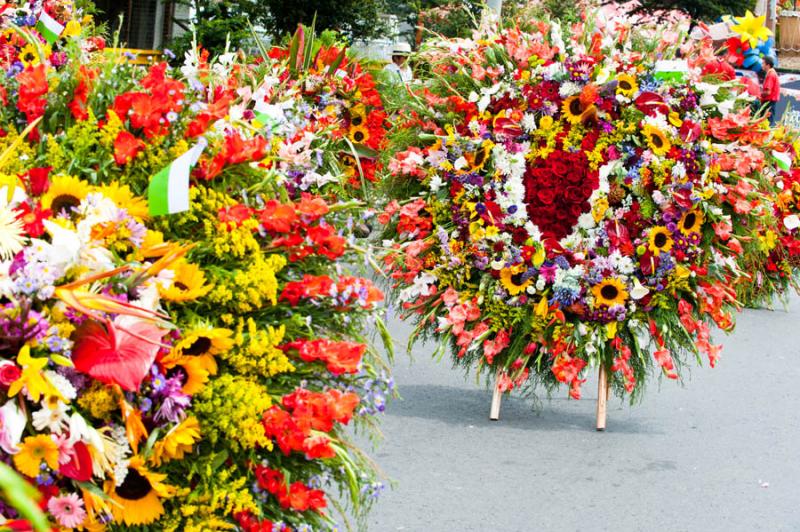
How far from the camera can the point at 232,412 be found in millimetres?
3262

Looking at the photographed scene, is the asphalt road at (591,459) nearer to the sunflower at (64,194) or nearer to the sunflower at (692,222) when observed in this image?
the sunflower at (692,222)

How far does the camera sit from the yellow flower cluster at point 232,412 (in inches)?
128

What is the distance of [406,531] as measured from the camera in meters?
5.31

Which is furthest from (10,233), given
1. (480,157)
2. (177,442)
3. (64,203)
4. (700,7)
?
(700,7)

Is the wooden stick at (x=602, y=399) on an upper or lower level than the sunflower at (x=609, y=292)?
lower

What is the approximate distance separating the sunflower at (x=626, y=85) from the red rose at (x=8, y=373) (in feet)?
14.8

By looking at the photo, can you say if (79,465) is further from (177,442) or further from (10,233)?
(10,233)

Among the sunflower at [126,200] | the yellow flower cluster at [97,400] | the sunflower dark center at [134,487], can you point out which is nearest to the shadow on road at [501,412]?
the sunflower at [126,200]

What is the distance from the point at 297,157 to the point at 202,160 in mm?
1325

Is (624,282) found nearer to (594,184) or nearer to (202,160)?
(594,184)

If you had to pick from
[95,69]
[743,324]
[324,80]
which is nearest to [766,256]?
[743,324]

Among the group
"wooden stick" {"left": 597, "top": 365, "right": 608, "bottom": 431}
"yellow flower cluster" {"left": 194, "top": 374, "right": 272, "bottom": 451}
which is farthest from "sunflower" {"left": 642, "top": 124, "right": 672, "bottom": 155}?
"yellow flower cluster" {"left": 194, "top": 374, "right": 272, "bottom": 451}

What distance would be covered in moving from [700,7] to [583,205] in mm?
32849

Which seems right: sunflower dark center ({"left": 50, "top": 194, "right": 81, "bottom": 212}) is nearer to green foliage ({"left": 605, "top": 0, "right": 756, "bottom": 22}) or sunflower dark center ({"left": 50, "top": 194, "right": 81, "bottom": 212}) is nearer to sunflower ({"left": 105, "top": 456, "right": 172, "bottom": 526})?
sunflower ({"left": 105, "top": 456, "right": 172, "bottom": 526})
